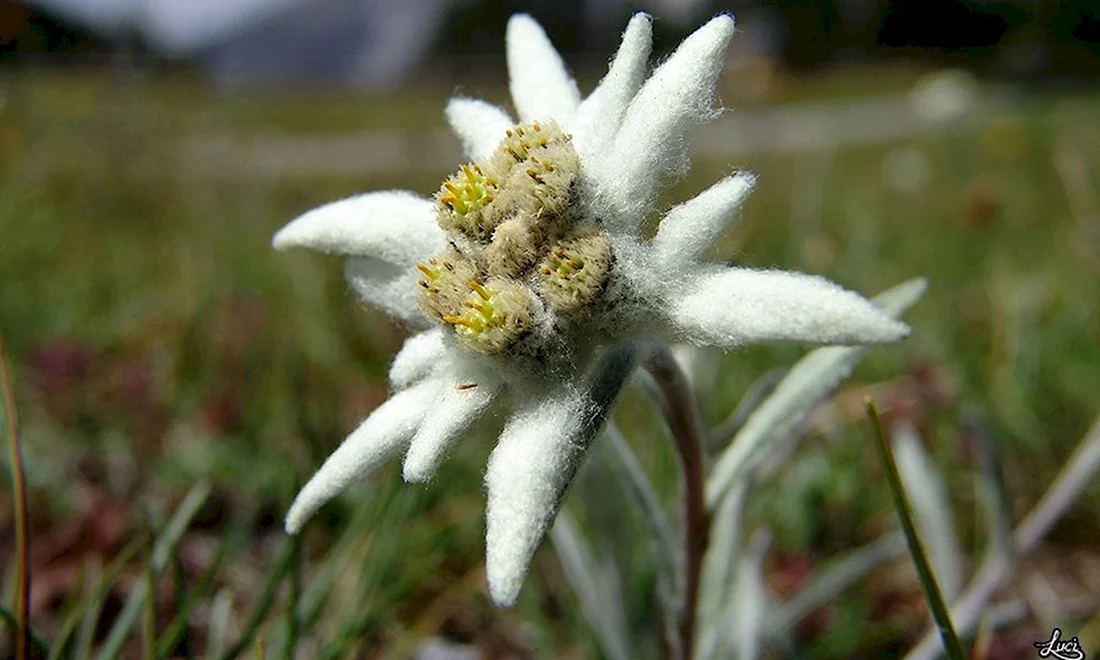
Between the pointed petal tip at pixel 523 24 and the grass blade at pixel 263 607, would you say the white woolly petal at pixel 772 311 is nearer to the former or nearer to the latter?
the pointed petal tip at pixel 523 24

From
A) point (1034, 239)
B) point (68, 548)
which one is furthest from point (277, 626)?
point (1034, 239)

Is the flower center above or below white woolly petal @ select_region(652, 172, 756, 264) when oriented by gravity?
above

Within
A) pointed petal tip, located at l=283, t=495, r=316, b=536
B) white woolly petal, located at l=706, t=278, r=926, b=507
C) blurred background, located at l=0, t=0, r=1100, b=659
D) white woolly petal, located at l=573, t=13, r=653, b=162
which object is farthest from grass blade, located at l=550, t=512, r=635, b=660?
white woolly petal, located at l=573, t=13, r=653, b=162

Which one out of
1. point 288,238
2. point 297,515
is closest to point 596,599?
point 297,515

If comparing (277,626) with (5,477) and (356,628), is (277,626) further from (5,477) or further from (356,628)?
(5,477)

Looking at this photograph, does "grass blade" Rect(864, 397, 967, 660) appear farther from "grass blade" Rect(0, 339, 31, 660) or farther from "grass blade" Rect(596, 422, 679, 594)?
Result: "grass blade" Rect(0, 339, 31, 660)
